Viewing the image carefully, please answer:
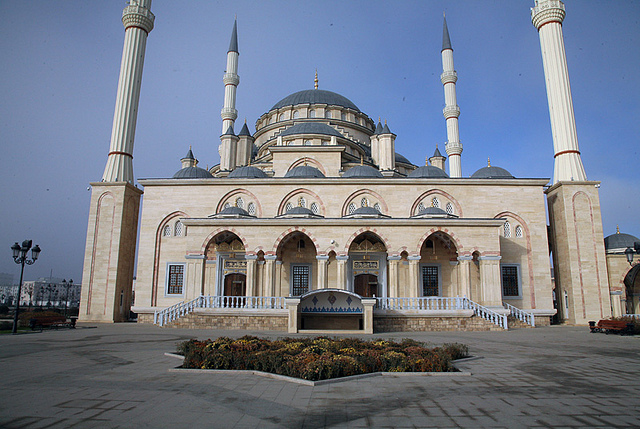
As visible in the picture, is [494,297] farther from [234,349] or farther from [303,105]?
[303,105]

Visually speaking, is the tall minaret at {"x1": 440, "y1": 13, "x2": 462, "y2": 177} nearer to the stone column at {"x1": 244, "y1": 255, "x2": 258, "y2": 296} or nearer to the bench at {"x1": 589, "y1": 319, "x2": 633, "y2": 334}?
the bench at {"x1": 589, "y1": 319, "x2": 633, "y2": 334}

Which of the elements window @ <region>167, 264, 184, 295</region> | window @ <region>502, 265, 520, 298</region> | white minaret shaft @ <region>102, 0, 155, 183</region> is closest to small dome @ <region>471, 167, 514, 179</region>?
window @ <region>502, 265, 520, 298</region>

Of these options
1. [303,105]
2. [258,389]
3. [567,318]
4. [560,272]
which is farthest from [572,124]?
[258,389]

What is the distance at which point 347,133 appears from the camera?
3164cm

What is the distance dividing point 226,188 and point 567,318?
18969mm

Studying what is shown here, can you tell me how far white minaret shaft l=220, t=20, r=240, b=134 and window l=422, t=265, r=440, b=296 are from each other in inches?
735

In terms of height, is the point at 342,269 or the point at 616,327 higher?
the point at 342,269

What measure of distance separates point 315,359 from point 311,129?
23391mm

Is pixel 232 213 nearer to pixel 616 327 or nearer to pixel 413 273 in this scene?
pixel 413 273

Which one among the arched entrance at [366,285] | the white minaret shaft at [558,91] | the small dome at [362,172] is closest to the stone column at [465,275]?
the arched entrance at [366,285]

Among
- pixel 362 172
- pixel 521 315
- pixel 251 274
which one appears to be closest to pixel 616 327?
pixel 521 315

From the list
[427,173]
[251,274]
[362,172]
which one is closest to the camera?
[251,274]

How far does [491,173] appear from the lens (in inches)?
933

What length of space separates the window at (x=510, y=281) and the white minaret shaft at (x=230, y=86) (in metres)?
21.5
